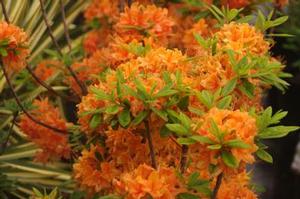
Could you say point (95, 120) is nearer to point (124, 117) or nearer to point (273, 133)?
point (124, 117)

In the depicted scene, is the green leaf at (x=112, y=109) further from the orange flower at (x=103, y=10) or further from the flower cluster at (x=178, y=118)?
the orange flower at (x=103, y=10)

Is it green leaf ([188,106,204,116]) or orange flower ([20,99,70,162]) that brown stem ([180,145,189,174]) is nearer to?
green leaf ([188,106,204,116])

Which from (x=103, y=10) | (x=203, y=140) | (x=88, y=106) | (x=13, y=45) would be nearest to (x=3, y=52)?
(x=13, y=45)

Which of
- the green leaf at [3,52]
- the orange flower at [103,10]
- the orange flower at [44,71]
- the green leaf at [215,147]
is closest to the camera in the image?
the green leaf at [215,147]

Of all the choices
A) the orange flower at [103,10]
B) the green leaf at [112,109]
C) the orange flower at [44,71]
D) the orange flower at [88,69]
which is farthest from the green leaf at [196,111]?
the orange flower at [44,71]

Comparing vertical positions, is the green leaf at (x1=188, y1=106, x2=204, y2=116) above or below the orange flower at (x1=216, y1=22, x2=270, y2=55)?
below

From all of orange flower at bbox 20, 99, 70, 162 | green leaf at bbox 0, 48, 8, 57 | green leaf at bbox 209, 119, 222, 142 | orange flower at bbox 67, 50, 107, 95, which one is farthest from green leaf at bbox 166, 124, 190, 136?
orange flower at bbox 20, 99, 70, 162
